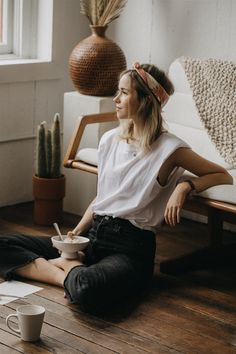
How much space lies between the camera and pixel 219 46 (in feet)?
13.6

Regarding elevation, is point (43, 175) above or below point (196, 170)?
below

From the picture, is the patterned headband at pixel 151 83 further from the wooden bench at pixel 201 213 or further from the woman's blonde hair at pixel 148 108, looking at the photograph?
the wooden bench at pixel 201 213

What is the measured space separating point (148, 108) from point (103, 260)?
2.11 feet

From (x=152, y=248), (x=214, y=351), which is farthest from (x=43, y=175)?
(x=214, y=351)

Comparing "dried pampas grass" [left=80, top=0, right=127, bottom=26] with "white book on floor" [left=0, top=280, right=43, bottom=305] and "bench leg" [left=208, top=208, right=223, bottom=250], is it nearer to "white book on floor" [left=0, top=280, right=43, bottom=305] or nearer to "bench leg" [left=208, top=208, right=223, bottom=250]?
"bench leg" [left=208, top=208, right=223, bottom=250]

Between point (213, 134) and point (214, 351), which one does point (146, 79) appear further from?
point (214, 351)

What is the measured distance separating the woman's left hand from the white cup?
670 mm

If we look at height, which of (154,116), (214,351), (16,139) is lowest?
(214,351)

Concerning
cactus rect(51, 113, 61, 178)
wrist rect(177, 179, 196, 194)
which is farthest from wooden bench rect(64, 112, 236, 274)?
cactus rect(51, 113, 61, 178)

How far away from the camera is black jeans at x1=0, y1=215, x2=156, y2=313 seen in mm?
3016

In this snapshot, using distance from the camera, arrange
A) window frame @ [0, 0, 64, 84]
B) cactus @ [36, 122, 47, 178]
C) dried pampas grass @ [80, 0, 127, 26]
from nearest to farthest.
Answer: cactus @ [36, 122, 47, 178], dried pampas grass @ [80, 0, 127, 26], window frame @ [0, 0, 64, 84]

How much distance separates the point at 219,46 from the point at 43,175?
1.14m

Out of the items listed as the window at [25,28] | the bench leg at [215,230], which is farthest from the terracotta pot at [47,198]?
the bench leg at [215,230]

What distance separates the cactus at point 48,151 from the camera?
4094 mm
